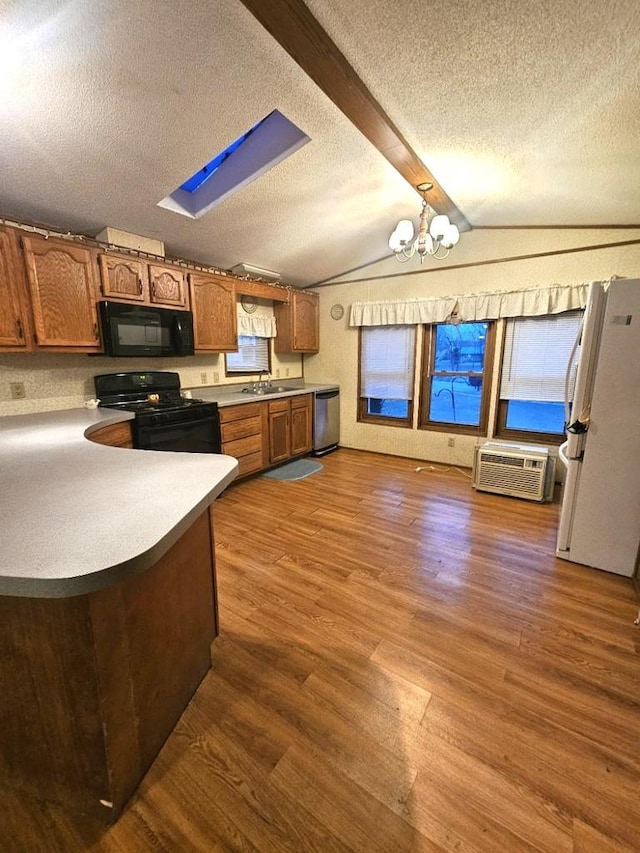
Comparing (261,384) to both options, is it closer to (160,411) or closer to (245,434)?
(245,434)

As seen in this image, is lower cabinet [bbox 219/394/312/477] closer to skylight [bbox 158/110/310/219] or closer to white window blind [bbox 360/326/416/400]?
white window blind [bbox 360/326/416/400]

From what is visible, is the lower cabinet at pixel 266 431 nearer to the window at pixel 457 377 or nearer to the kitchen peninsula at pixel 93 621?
the window at pixel 457 377

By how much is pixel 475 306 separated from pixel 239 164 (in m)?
2.64

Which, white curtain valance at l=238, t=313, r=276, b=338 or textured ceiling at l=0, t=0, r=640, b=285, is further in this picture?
white curtain valance at l=238, t=313, r=276, b=338

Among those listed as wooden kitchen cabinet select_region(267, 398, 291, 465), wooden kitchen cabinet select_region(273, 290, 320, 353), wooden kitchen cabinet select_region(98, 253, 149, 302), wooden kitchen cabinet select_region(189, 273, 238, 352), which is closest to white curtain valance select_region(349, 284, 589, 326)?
wooden kitchen cabinet select_region(273, 290, 320, 353)

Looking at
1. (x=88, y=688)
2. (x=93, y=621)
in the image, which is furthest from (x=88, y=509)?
(x=88, y=688)

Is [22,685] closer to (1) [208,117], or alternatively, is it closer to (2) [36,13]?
(2) [36,13]

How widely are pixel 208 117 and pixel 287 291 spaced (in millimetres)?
2481

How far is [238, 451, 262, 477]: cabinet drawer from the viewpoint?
3.60 metres

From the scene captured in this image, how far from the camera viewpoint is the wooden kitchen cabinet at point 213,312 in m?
3.31

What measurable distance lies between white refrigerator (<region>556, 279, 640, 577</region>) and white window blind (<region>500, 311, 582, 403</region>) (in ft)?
4.74

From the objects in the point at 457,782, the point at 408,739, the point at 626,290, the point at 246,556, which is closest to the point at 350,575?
the point at 246,556

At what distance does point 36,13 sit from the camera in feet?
4.33

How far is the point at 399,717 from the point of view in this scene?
4.35ft
